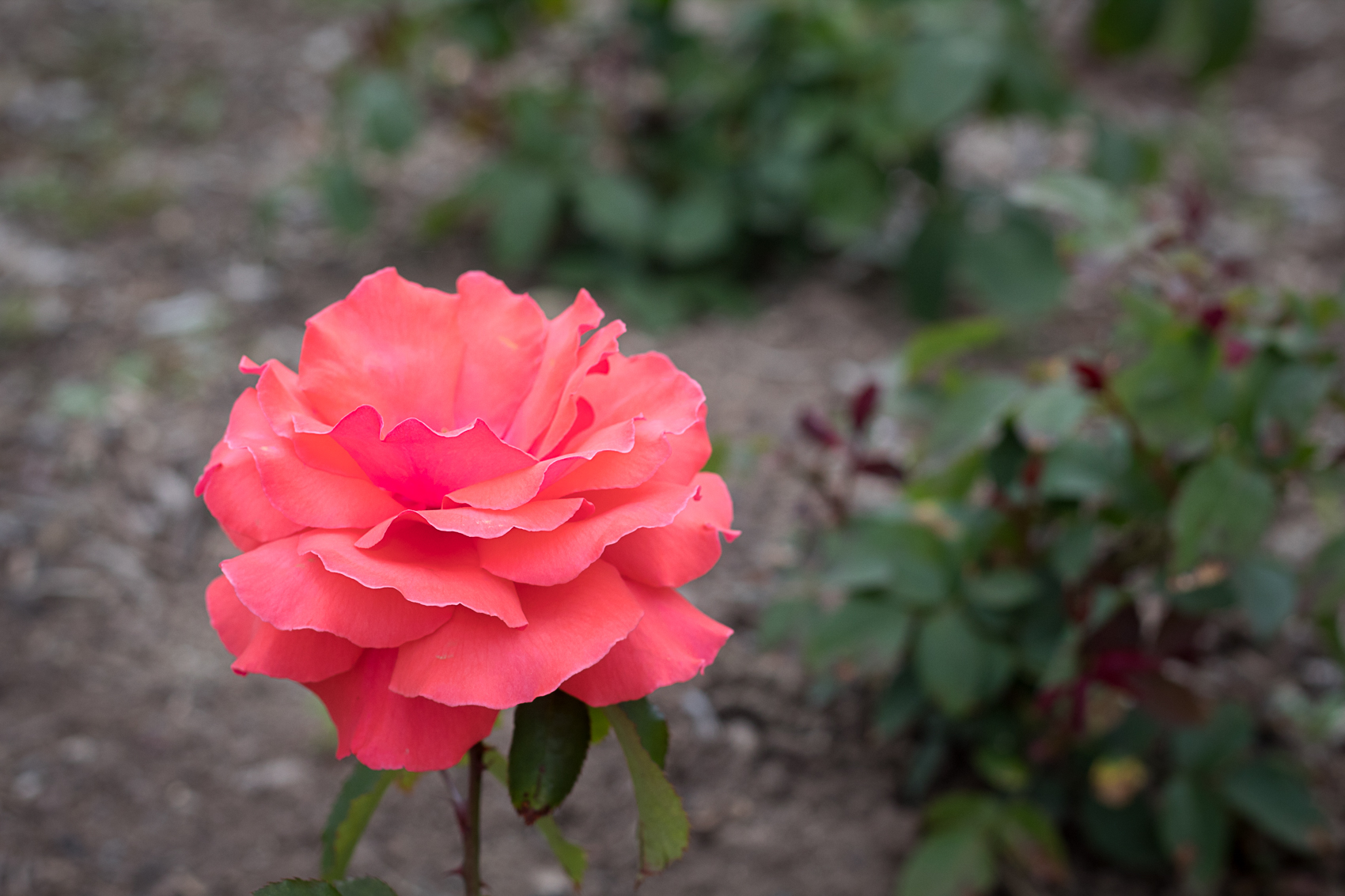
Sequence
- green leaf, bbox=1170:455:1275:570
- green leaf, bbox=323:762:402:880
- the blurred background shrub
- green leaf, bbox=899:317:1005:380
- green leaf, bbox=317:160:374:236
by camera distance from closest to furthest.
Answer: green leaf, bbox=323:762:402:880 < green leaf, bbox=1170:455:1275:570 < green leaf, bbox=899:317:1005:380 < the blurred background shrub < green leaf, bbox=317:160:374:236

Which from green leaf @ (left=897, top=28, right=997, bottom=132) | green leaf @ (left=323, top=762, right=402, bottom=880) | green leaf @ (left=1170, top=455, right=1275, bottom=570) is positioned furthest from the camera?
green leaf @ (left=897, top=28, right=997, bottom=132)

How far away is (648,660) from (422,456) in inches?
7.4

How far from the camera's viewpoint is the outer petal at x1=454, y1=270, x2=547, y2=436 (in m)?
0.75

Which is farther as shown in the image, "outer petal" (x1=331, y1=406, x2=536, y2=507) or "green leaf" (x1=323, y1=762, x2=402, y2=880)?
"green leaf" (x1=323, y1=762, x2=402, y2=880)

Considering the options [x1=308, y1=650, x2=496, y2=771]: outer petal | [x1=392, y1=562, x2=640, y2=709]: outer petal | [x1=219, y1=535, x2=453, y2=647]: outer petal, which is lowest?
[x1=308, y1=650, x2=496, y2=771]: outer petal

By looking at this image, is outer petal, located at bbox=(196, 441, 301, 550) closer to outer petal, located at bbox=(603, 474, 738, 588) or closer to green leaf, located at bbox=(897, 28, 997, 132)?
outer petal, located at bbox=(603, 474, 738, 588)

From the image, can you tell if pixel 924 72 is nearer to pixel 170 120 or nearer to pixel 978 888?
pixel 978 888

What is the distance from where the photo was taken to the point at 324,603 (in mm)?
599

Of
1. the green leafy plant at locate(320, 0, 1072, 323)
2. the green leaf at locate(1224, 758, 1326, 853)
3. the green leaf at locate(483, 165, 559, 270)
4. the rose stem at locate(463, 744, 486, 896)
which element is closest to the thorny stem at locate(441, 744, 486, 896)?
the rose stem at locate(463, 744, 486, 896)

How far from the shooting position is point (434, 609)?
0.62m

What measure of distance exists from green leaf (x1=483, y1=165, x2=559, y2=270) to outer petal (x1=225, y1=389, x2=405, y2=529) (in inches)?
78.8

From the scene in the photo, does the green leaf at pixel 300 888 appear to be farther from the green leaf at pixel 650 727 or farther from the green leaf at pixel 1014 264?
the green leaf at pixel 1014 264

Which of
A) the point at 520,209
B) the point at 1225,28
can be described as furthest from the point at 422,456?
the point at 1225,28

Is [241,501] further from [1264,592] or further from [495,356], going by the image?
[1264,592]
